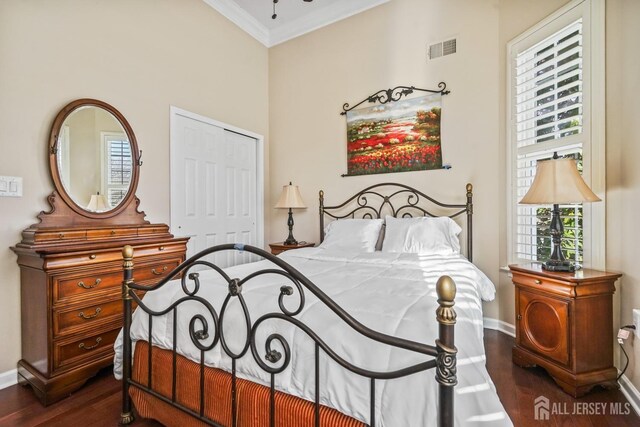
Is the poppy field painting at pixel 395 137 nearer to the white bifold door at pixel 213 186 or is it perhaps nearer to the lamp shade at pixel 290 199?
the lamp shade at pixel 290 199

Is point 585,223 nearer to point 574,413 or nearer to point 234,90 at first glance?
point 574,413

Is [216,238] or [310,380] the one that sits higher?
[216,238]

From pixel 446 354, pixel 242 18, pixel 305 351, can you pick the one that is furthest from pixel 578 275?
pixel 242 18

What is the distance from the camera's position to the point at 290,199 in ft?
12.1

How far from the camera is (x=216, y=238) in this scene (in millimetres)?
3527

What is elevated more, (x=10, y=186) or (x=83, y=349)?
(x=10, y=186)

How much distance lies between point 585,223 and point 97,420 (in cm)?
310

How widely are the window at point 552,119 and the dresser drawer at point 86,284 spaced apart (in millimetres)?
Answer: 3115

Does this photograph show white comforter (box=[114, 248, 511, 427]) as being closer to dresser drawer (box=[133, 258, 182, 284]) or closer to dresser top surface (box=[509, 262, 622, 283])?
dresser top surface (box=[509, 262, 622, 283])

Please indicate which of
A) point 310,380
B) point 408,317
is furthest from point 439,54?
point 310,380

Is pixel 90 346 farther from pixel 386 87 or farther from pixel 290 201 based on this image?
pixel 386 87

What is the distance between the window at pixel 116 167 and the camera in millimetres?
2467

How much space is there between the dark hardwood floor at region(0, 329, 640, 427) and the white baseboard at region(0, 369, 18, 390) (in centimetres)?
4

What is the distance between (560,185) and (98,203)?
10.3 feet
